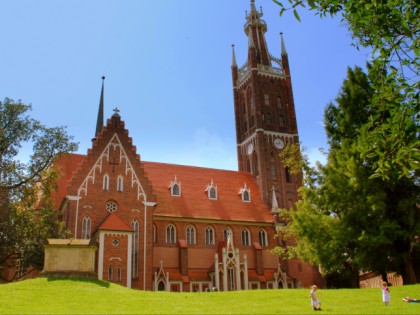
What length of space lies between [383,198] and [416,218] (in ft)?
7.90

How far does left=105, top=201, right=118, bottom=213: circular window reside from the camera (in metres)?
36.8

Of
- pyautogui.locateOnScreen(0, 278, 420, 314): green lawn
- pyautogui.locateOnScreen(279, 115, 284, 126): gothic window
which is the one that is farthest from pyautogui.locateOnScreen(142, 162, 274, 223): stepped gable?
pyautogui.locateOnScreen(0, 278, 420, 314): green lawn

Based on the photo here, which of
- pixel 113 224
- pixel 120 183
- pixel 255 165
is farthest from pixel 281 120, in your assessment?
pixel 113 224

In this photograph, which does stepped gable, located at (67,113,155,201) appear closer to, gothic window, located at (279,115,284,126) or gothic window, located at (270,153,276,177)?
gothic window, located at (270,153,276,177)

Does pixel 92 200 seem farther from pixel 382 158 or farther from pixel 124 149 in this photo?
pixel 382 158

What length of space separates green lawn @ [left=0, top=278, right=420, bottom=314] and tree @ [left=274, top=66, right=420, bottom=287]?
292 centimetres

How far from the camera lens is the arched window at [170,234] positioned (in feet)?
136

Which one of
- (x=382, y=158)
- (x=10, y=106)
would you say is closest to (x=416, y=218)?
(x=382, y=158)

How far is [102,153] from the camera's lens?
38250mm

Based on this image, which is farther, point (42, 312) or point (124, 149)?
point (124, 149)

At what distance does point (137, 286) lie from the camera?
34906 mm

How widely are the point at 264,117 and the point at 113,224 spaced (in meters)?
27.0

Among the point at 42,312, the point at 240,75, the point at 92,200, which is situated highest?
the point at 240,75

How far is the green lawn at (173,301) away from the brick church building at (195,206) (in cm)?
1146
